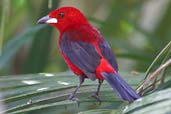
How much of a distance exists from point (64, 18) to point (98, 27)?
2.24 metres

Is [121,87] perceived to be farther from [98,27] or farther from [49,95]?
[98,27]

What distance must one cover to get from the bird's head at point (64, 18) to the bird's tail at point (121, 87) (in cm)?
95

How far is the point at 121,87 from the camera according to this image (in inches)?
83.7

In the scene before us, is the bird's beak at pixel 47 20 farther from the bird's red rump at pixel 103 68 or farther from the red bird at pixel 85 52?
the bird's red rump at pixel 103 68

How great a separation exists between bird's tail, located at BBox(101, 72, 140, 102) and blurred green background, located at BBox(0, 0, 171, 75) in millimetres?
698

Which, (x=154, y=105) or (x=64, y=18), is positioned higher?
(x=64, y=18)

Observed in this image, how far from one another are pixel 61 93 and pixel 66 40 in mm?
779

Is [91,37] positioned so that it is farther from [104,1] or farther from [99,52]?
[104,1]

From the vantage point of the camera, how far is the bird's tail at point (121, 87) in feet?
6.03

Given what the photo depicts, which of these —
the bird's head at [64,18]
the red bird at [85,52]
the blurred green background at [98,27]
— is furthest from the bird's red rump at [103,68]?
the bird's head at [64,18]

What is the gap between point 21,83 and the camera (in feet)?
7.75

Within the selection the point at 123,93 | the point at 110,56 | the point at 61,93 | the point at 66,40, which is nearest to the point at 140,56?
the point at 66,40

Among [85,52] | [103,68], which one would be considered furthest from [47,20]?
[103,68]

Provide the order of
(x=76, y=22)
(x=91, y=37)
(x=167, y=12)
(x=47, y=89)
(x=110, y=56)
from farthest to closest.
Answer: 1. (x=167, y=12)
2. (x=76, y=22)
3. (x=91, y=37)
4. (x=110, y=56)
5. (x=47, y=89)
